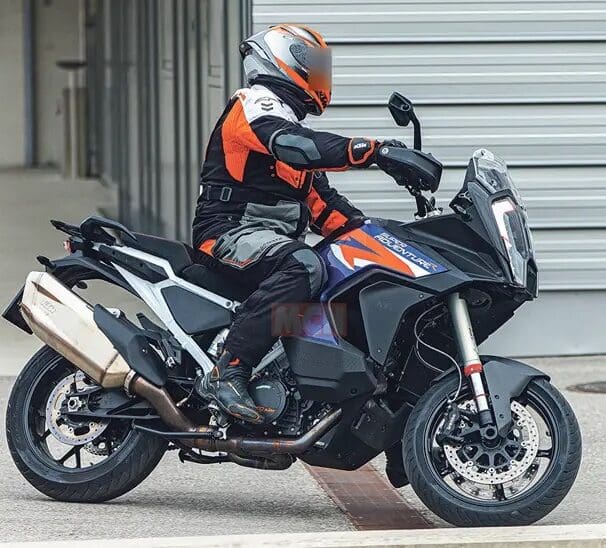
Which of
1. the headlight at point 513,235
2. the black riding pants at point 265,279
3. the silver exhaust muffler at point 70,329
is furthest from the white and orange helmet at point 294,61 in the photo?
the silver exhaust muffler at point 70,329

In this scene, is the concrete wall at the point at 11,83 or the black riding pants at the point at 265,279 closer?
the black riding pants at the point at 265,279

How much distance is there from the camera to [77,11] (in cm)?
2427

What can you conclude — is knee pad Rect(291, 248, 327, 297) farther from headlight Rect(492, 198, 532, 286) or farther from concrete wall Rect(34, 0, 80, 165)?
concrete wall Rect(34, 0, 80, 165)

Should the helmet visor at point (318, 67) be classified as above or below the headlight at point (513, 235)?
above

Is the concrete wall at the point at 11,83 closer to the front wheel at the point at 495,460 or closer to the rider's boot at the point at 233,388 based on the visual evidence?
the rider's boot at the point at 233,388

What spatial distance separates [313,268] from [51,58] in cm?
1939

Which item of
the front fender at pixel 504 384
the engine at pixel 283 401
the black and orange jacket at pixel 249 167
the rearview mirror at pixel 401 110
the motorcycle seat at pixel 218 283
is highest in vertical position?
the rearview mirror at pixel 401 110

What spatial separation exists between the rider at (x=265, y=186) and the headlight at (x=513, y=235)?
1.59 ft

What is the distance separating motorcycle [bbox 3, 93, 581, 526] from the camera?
5.26m

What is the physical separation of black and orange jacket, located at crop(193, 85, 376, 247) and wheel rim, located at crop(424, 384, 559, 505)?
995mm

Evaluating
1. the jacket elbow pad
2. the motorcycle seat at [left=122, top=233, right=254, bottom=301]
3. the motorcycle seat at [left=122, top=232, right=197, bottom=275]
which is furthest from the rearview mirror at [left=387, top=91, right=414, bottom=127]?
the motorcycle seat at [left=122, top=232, right=197, bottom=275]

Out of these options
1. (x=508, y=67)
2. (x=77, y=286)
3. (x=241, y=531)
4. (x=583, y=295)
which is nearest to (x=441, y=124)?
(x=508, y=67)

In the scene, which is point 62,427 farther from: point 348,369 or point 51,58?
point 51,58

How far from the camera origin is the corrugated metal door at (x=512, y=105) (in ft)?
29.0
